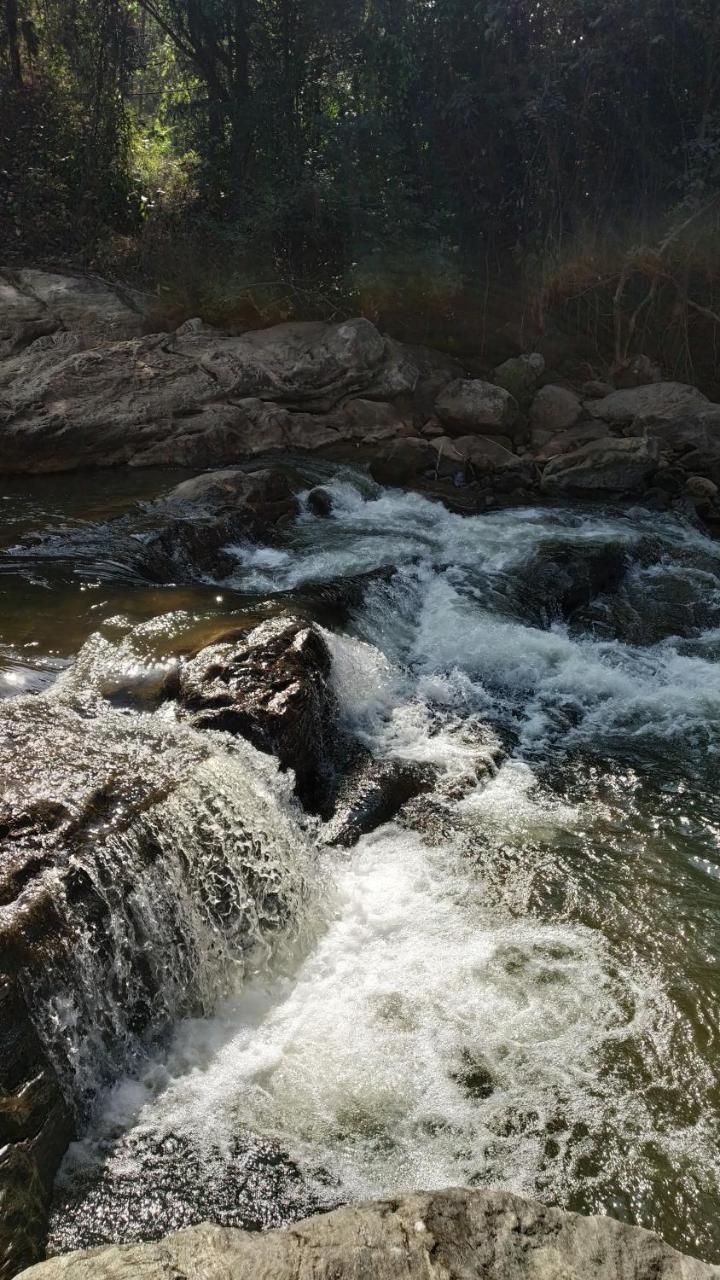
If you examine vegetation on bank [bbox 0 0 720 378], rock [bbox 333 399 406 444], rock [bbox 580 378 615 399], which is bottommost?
rock [bbox 333 399 406 444]

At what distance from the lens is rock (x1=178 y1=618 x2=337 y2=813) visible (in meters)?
4.80

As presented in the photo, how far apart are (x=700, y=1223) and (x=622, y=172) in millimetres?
12684

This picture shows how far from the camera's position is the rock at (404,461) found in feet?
32.8

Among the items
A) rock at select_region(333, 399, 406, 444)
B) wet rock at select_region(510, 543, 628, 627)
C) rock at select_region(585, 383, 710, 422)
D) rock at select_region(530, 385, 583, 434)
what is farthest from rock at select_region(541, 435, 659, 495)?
rock at select_region(333, 399, 406, 444)

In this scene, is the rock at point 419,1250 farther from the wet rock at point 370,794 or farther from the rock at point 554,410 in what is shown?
the rock at point 554,410

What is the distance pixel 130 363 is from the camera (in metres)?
10.2

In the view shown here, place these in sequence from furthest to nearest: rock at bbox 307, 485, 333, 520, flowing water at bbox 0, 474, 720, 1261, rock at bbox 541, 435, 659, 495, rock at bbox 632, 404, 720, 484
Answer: rock at bbox 632, 404, 720, 484 → rock at bbox 541, 435, 659, 495 → rock at bbox 307, 485, 333, 520 → flowing water at bbox 0, 474, 720, 1261

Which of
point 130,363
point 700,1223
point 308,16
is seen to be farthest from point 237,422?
point 700,1223

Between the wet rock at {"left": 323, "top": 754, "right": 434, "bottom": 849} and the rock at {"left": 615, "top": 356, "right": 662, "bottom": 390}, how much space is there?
871 centimetres

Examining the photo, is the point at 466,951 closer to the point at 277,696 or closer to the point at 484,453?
the point at 277,696

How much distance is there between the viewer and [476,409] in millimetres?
10719

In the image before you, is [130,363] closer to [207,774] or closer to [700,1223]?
[207,774]

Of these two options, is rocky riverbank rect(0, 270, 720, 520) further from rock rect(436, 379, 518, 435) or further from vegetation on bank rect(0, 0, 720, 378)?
vegetation on bank rect(0, 0, 720, 378)

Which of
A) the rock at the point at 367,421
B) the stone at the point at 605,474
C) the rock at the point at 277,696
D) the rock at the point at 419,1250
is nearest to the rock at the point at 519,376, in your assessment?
the rock at the point at 367,421
